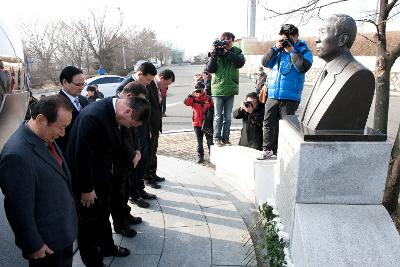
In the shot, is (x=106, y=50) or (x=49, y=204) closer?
(x=49, y=204)

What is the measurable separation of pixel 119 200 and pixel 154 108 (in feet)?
5.33

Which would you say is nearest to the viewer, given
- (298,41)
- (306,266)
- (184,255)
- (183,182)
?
(306,266)

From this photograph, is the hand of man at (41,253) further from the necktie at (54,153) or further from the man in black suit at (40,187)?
the necktie at (54,153)

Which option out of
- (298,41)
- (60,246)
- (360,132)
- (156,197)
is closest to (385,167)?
(360,132)

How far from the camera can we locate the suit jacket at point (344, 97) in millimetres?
2611

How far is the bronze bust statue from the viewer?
2623mm

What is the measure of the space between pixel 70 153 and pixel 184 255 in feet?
4.80

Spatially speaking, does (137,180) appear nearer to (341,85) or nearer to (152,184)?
(152,184)

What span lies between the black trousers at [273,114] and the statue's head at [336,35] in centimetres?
154

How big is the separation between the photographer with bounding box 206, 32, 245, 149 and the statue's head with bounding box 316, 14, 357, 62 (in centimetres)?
305

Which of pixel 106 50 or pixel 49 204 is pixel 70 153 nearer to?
pixel 49 204

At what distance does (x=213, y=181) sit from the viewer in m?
5.44

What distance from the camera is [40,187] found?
215 cm

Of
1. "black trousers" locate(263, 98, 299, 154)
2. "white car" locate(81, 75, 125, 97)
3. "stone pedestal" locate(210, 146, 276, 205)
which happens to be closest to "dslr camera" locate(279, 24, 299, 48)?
"black trousers" locate(263, 98, 299, 154)
